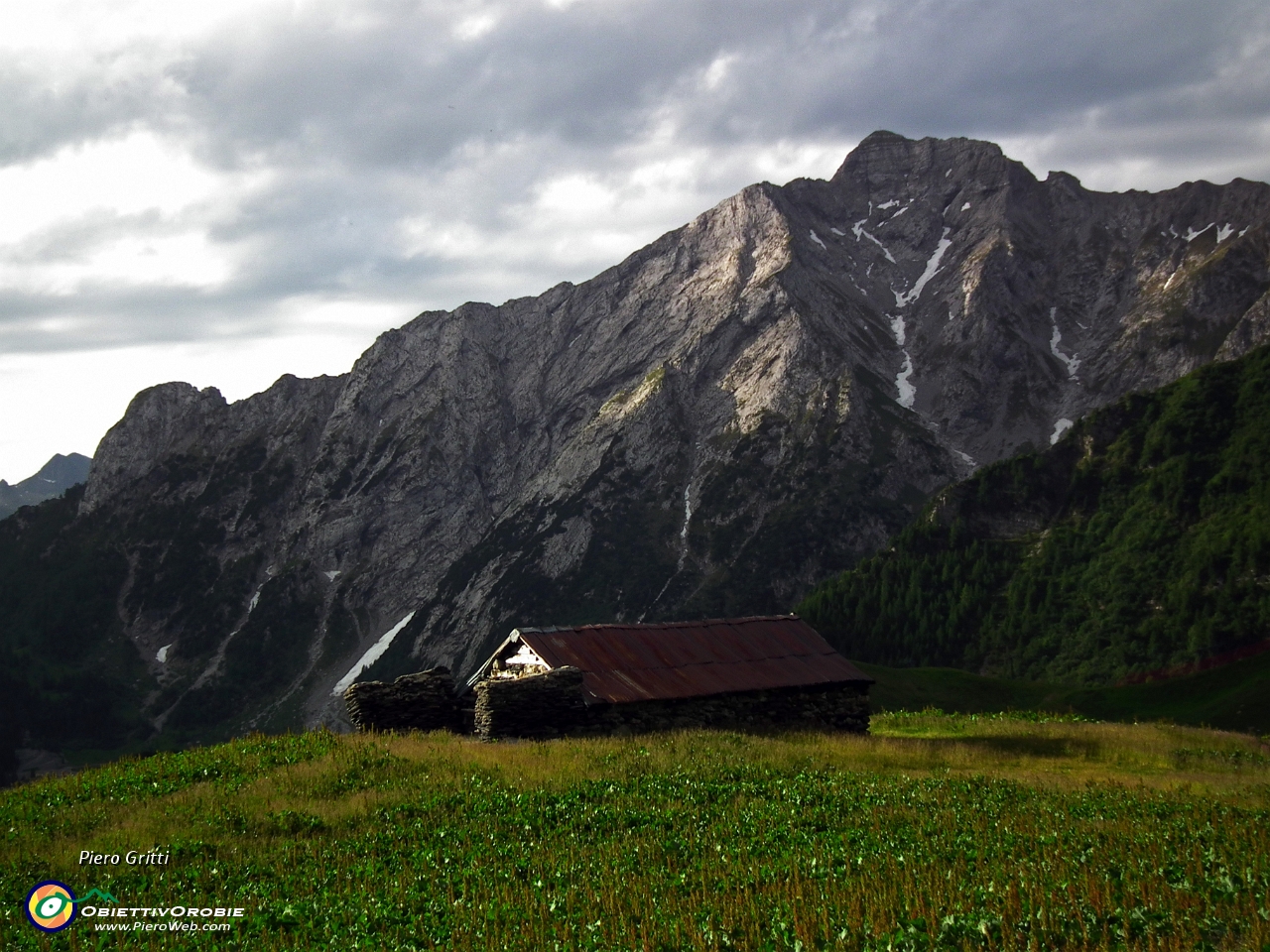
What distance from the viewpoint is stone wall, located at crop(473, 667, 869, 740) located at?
3216 cm

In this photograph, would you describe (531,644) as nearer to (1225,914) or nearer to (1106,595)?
(1225,914)

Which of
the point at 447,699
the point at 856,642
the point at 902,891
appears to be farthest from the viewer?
the point at 856,642

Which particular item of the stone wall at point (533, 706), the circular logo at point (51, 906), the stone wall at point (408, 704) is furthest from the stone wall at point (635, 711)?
the circular logo at point (51, 906)

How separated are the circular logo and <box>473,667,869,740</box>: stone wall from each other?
633 inches

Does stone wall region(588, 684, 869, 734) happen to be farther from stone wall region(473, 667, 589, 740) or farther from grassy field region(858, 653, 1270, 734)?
grassy field region(858, 653, 1270, 734)

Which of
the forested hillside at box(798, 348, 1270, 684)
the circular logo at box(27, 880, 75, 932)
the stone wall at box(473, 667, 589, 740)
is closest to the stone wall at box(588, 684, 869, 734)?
the stone wall at box(473, 667, 589, 740)

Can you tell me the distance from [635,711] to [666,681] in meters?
2.24

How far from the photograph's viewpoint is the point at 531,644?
120 ft

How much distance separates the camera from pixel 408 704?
113 ft

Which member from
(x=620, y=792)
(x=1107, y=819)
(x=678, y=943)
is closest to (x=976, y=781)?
(x=1107, y=819)

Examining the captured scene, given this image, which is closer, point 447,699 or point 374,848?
point 374,848

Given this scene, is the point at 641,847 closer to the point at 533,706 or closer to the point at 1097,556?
the point at 533,706

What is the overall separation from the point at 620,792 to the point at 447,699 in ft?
45.0

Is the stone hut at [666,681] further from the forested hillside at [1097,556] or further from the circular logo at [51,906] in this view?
the forested hillside at [1097,556]
